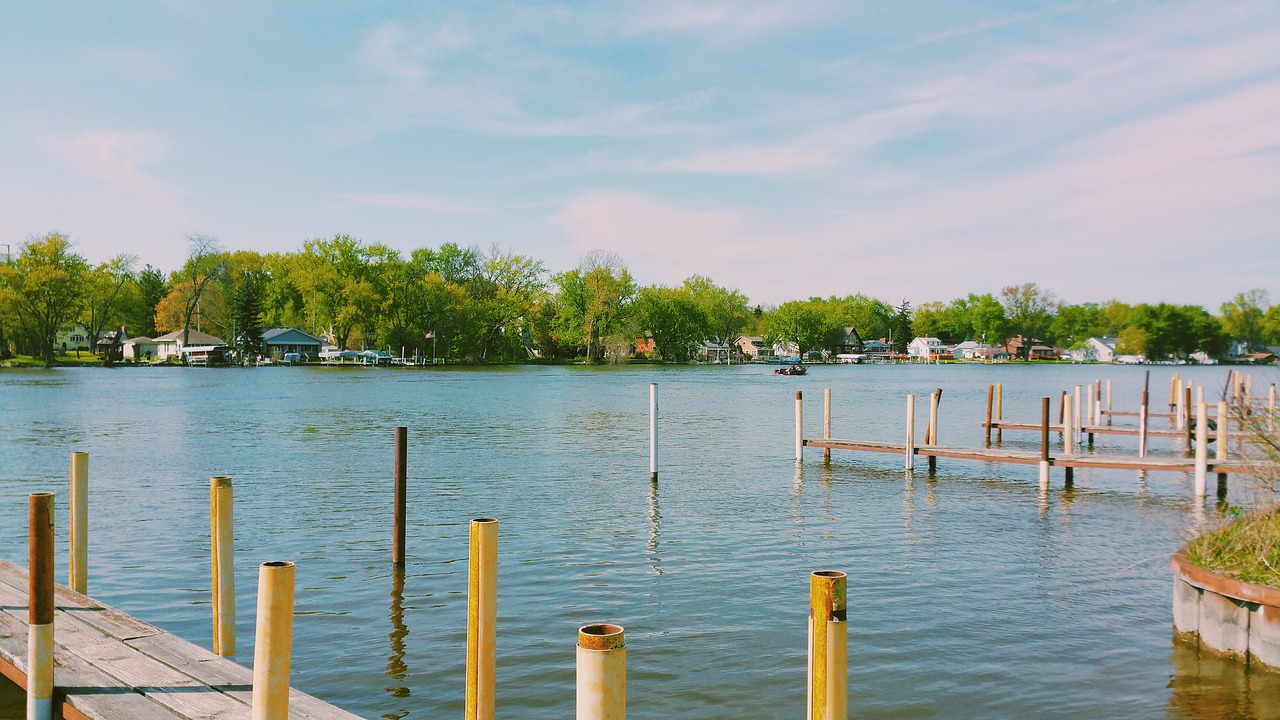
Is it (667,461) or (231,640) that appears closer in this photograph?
(231,640)

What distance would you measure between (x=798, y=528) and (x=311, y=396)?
2024 inches

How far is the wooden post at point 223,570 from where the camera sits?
820 cm

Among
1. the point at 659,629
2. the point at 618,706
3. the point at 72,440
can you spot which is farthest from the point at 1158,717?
the point at 72,440

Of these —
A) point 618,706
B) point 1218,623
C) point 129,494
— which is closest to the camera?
point 618,706

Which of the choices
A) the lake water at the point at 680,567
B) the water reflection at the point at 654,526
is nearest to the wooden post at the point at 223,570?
the lake water at the point at 680,567

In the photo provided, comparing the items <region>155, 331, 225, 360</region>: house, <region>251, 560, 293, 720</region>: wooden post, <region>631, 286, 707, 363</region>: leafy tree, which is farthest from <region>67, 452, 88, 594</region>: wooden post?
<region>631, 286, 707, 363</region>: leafy tree

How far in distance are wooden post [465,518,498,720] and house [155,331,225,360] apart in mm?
141050

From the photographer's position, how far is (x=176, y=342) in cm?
13488

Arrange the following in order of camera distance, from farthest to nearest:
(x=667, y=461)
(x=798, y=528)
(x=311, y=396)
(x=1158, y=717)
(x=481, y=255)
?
(x=481, y=255), (x=311, y=396), (x=667, y=461), (x=798, y=528), (x=1158, y=717)

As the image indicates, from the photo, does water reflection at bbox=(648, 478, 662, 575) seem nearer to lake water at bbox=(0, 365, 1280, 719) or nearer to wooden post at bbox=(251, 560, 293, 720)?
lake water at bbox=(0, 365, 1280, 719)

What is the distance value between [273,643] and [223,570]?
363 centimetres

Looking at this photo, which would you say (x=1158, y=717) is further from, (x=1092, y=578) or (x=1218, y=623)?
(x=1092, y=578)

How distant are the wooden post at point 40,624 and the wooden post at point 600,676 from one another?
4.75 metres

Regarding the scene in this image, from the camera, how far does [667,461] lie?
27141mm
